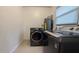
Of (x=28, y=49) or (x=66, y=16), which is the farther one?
(x=28, y=49)

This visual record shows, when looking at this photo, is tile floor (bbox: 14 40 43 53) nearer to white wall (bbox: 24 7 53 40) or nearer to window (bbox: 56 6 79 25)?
white wall (bbox: 24 7 53 40)

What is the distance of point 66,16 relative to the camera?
2.33 meters

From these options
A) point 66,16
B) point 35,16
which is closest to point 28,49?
point 35,16

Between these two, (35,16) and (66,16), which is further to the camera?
(35,16)

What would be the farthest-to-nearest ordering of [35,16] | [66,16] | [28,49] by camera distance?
1. [28,49]
2. [35,16]
3. [66,16]

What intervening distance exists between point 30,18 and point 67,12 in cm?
86

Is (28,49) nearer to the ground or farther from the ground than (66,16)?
nearer to the ground

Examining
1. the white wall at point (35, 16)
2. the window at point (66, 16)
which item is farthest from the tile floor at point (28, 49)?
the window at point (66, 16)

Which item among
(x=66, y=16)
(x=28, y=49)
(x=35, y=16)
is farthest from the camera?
(x=28, y=49)

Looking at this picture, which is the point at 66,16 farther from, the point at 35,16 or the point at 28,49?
the point at 28,49

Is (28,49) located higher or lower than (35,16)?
lower

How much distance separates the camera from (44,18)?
7.87ft

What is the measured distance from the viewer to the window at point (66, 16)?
218 cm
